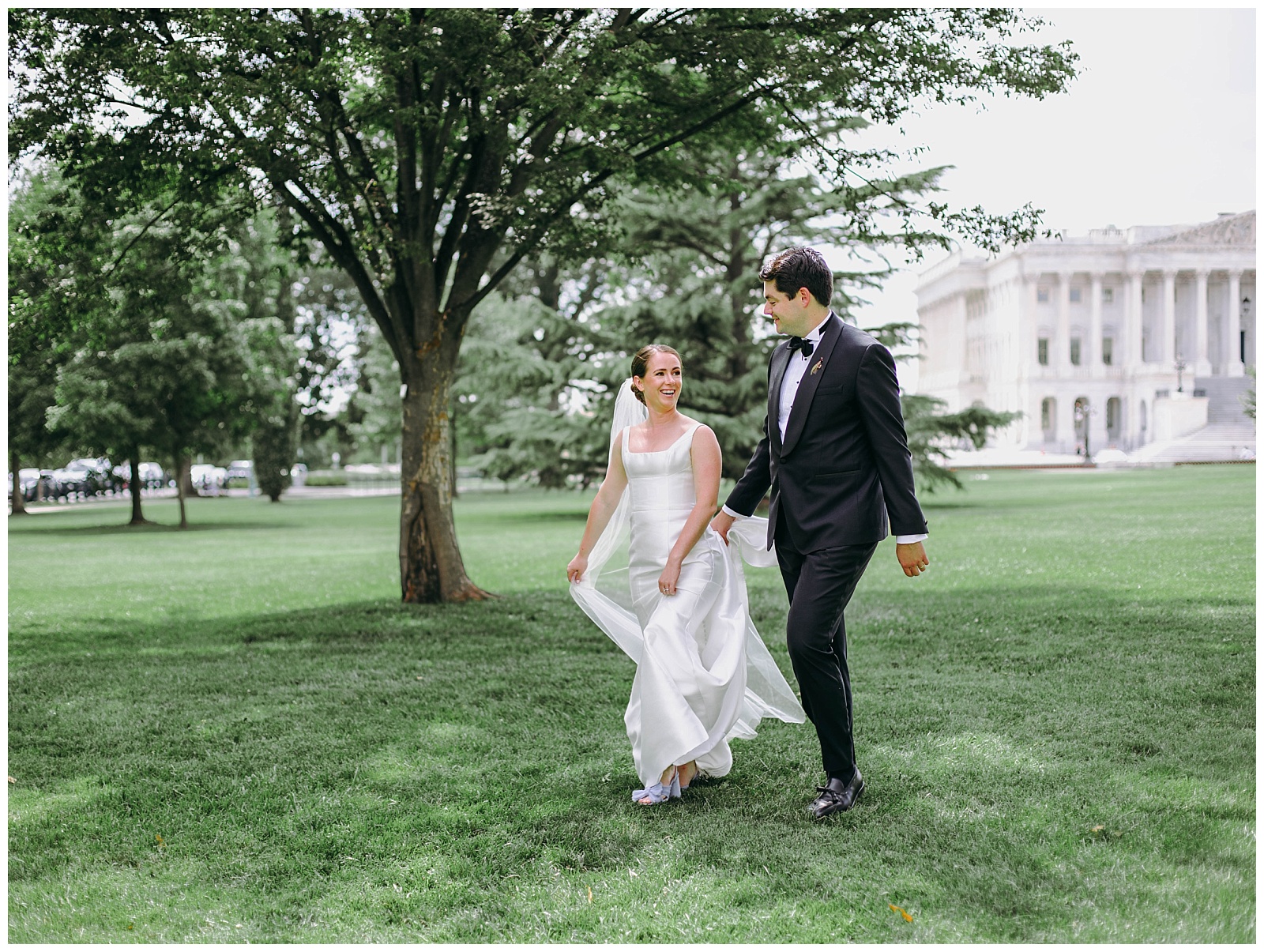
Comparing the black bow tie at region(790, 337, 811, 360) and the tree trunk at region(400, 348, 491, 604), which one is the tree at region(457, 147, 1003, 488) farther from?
the black bow tie at region(790, 337, 811, 360)

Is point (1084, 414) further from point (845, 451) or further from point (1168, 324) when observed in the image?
point (845, 451)

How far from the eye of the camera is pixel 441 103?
38.7 feet

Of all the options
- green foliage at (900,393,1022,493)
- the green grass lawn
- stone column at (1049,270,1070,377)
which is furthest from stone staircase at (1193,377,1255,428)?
the green grass lawn

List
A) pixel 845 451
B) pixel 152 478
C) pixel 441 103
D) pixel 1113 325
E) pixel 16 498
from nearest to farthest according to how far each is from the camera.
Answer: pixel 845 451, pixel 441 103, pixel 16 498, pixel 152 478, pixel 1113 325

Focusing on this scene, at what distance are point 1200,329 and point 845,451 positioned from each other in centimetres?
9840

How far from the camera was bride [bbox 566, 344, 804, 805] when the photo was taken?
517 cm

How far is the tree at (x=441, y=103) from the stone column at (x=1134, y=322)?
91.4m

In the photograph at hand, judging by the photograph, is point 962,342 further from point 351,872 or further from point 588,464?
point 351,872

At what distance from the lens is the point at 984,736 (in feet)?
20.3

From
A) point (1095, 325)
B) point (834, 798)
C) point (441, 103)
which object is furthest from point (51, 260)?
point (1095, 325)

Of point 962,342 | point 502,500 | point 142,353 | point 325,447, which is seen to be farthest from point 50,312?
point 962,342

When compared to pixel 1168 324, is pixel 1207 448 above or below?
below

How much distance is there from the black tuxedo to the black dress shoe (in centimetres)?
4

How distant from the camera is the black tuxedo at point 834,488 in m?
4.71
